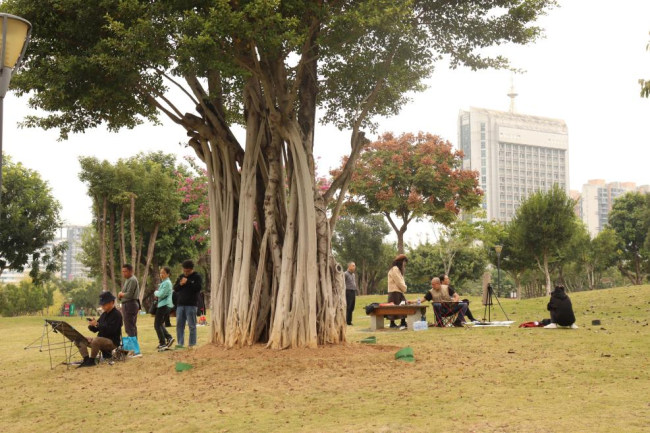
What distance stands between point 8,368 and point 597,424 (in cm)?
1031

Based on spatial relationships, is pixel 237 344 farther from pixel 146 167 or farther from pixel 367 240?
pixel 367 240

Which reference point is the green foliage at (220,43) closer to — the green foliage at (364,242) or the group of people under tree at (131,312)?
the group of people under tree at (131,312)

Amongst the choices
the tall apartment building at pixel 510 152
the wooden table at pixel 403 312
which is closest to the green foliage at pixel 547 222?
the wooden table at pixel 403 312

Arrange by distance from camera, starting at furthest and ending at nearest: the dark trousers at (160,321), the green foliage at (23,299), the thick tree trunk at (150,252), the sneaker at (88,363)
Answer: the green foliage at (23,299) → the thick tree trunk at (150,252) → the dark trousers at (160,321) → the sneaker at (88,363)

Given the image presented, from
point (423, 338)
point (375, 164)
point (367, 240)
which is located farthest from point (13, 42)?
point (367, 240)

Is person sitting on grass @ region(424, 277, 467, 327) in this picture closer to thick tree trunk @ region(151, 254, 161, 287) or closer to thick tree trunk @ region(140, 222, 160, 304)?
thick tree trunk @ region(140, 222, 160, 304)

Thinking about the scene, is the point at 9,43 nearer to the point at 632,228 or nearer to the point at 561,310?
the point at 561,310

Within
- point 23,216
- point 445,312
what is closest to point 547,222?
point 445,312

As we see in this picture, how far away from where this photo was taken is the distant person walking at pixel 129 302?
12164 mm

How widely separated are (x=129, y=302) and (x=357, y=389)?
19.3 ft

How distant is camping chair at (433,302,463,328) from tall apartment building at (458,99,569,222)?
135 meters

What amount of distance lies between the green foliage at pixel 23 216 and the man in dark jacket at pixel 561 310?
27537mm

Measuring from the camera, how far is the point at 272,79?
461 inches

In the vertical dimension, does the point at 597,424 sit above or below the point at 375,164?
below
